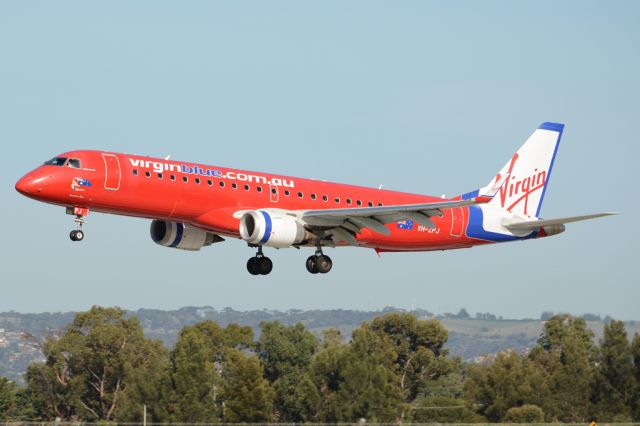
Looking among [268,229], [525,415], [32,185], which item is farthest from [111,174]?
[525,415]

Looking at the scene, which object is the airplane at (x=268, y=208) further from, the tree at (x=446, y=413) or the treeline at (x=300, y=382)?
the tree at (x=446, y=413)

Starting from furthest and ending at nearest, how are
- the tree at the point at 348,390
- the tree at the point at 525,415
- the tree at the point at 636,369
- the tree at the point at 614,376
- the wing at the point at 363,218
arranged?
the tree at the point at 614,376
the tree at the point at 636,369
the tree at the point at 348,390
the tree at the point at 525,415
the wing at the point at 363,218

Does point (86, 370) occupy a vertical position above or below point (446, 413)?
above

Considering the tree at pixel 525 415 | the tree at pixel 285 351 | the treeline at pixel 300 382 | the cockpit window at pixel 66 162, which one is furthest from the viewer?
the tree at pixel 285 351

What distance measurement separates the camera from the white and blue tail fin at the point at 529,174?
5784 centimetres

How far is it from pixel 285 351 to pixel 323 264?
5409 centimetres

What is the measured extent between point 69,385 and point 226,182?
2078 inches

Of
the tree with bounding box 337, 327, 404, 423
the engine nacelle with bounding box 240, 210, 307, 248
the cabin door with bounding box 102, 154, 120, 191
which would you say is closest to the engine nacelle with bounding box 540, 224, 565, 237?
the engine nacelle with bounding box 240, 210, 307, 248

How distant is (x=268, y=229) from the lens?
157ft

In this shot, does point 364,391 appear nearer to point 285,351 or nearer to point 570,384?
point 570,384

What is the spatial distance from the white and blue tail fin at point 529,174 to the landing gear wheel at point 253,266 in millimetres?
12481

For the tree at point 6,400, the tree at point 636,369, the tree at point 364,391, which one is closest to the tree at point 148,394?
the tree at point 364,391

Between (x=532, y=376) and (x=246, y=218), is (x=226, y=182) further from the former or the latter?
(x=532, y=376)

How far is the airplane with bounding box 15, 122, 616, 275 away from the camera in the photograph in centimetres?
4622
